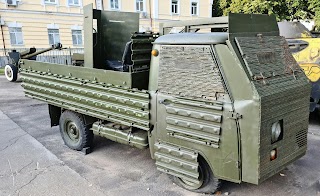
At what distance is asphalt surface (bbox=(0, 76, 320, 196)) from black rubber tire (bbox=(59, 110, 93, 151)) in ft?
0.47

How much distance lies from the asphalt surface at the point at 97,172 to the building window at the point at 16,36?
1520cm

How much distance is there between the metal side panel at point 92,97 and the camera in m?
4.02

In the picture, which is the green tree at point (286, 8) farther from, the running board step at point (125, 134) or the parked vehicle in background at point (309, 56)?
the running board step at point (125, 134)

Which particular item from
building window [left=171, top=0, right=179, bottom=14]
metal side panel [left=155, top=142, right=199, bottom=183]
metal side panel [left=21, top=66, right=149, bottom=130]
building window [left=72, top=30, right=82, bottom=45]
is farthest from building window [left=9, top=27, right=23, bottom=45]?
metal side panel [left=155, top=142, right=199, bottom=183]

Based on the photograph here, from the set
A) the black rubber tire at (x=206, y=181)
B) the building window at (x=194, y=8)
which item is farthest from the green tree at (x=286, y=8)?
the black rubber tire at (x=206, y=181)

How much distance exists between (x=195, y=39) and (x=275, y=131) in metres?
1.34

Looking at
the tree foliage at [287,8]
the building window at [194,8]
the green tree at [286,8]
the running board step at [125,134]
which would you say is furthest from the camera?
the building window at [194,8]

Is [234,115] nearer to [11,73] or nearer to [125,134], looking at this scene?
[125,134]

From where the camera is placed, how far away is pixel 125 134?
4391mm

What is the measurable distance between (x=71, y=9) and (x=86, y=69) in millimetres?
→ 18833

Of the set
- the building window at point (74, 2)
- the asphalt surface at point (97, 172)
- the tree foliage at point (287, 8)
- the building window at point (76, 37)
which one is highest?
the building window at point (74, 2)

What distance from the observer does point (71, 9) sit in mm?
21781

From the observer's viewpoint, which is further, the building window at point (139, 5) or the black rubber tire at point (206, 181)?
the building window at point (139, 5)

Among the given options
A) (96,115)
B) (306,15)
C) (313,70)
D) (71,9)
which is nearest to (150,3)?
(71,9)
